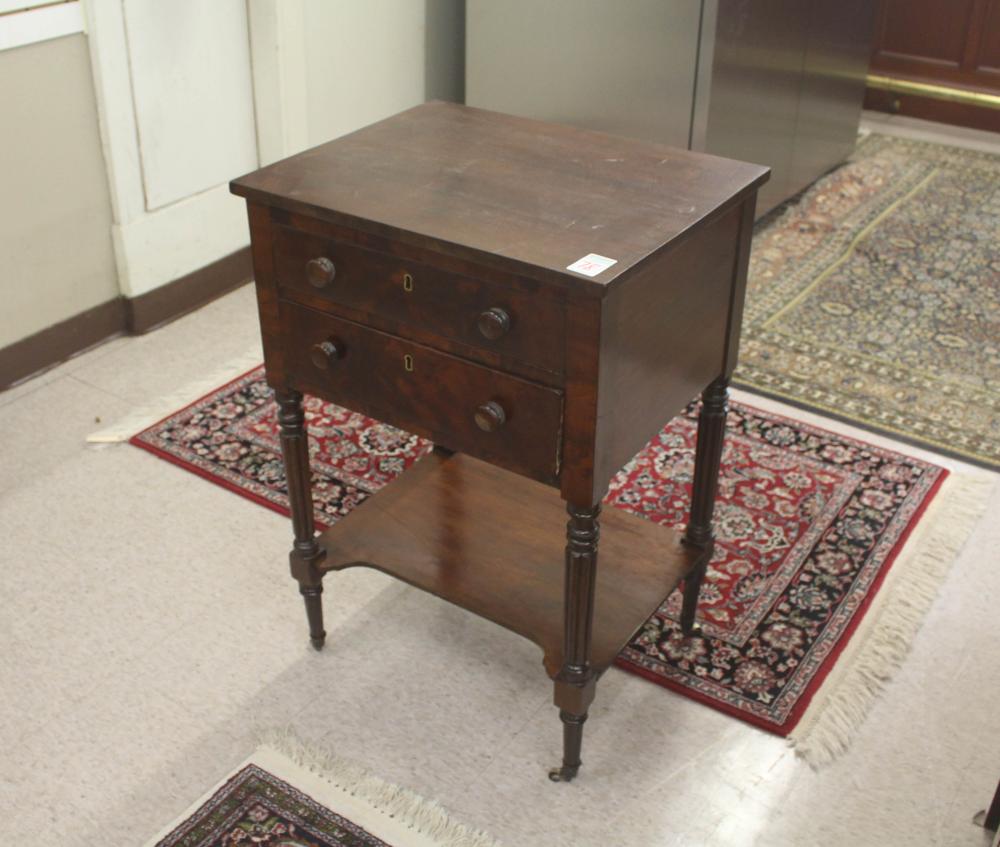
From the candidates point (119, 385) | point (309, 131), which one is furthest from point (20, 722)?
point (309, 131)

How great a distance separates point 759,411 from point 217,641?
1.39 meters

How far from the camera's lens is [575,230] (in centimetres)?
163

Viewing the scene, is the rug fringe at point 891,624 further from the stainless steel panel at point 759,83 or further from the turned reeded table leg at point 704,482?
the stainless steel panel at point 759,83

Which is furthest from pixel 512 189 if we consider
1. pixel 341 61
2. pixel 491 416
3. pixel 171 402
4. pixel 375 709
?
pixel 341 61

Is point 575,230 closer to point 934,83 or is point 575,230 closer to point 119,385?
point 119,385

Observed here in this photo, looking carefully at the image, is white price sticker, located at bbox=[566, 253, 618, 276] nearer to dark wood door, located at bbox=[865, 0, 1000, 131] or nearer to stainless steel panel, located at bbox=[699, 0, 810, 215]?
stainless steel panel, located at bbox=[699, 0, 810, 215]

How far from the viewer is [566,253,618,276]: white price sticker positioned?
151 centimetres

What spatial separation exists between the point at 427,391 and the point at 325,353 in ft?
0.56

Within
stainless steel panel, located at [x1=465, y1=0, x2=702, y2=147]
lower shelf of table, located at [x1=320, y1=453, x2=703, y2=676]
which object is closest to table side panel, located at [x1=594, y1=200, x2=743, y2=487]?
lower shelf of table, located at [x1=320, y1=453, x2=703, y2=676]

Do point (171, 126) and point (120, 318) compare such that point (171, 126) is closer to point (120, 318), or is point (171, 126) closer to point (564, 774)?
point (120, 318)

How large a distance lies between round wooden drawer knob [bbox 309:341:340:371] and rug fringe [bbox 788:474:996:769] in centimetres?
97

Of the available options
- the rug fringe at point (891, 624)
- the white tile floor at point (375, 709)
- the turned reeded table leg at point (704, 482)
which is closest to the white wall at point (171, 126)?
the white tile floor at point (375, 709)

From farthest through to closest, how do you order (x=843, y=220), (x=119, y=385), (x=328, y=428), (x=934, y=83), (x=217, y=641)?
(x=934, y=83)
(x=843, y=220)
(x=119, y=385)
(x=328, y=428)
(x=217, y=641)

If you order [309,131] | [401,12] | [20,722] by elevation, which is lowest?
[20,722]
